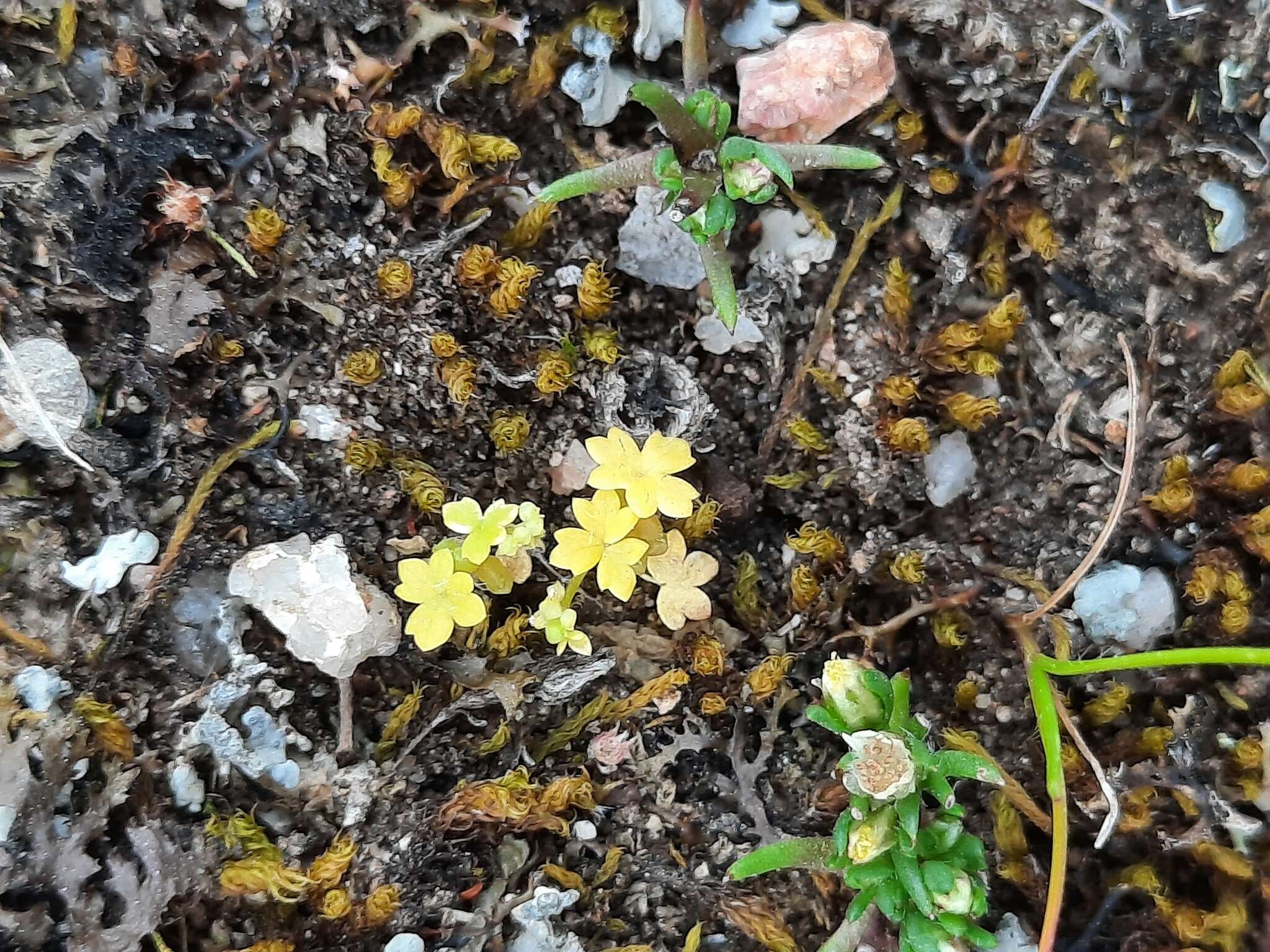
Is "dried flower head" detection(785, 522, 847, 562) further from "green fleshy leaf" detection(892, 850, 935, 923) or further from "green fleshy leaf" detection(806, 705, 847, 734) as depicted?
"green fleshy leaf" detection(892, 850, 935, 923)

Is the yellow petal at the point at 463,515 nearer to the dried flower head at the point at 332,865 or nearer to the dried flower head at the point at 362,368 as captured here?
the dried flower head at the point at 362,368

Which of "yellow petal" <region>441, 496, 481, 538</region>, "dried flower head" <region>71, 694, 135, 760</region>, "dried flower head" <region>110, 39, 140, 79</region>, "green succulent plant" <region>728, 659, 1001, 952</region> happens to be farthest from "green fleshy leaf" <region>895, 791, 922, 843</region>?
"dried flower head" <region>110, 39, 140, 79</region>

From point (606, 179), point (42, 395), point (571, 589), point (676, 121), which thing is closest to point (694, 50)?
point (676, 121)

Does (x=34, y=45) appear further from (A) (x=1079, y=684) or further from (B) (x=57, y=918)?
(A) (x=1079, y=684)

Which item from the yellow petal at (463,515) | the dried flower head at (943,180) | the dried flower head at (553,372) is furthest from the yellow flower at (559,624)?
the dried flower head at (943,180)

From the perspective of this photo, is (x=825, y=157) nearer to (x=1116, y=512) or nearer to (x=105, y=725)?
(x=1116, y=512)

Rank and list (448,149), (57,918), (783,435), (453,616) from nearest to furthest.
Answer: (57,918) → (453,616) → (448,149) → (783,435)

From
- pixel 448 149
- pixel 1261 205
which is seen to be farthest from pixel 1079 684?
pixel 448 149
